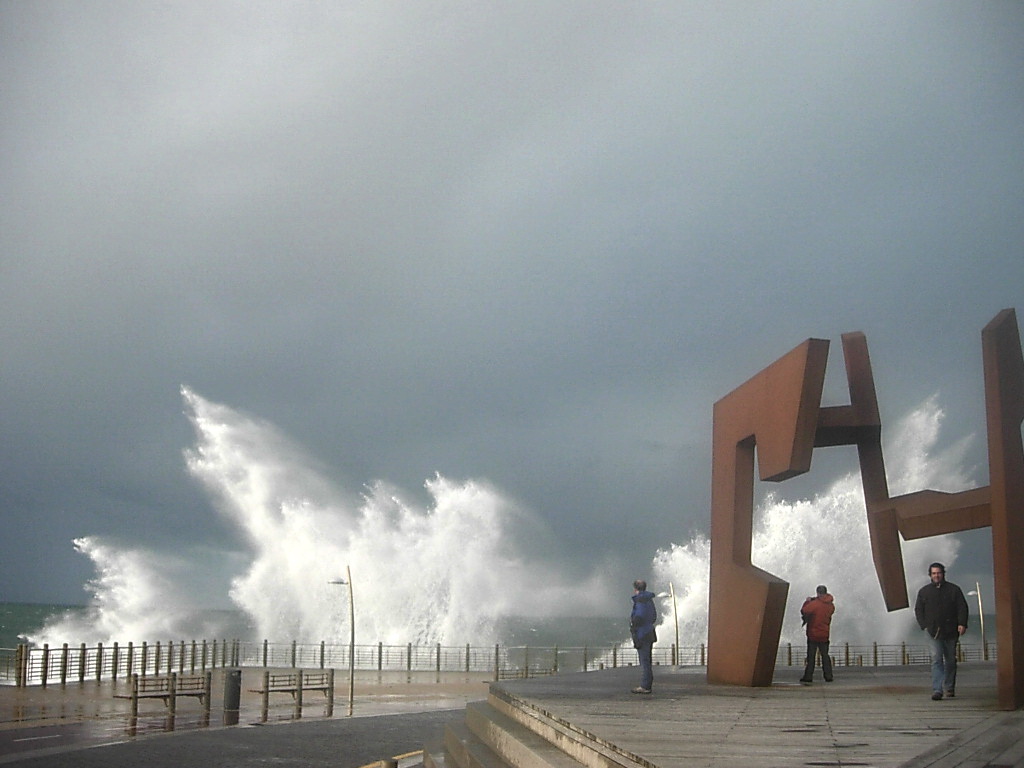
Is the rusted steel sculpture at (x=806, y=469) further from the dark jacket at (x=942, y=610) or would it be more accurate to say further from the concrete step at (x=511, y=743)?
the concrete step at (x=511, y=743)

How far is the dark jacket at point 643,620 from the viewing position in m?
11.7

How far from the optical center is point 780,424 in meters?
12.4

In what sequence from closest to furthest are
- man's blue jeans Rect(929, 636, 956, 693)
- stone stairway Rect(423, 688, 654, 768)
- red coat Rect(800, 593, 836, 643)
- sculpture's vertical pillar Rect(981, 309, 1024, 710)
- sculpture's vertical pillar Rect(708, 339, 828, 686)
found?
stone stairway Rect(423, 688, 654, 768)
sculpture's vertical pillar Rect(981, 309, 1024, 710)
man's blue jeans Rect(929, 636, 956, 693)
sculpture's vertical pillar Rect(708, 339, 828, 686)
red coat Rect(800, 593, 836, 643)

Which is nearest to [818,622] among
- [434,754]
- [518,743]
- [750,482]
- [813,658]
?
[813,658]

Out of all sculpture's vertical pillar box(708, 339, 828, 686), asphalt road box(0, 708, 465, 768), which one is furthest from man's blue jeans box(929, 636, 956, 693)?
asphalt road box(0, 708, 465, 768)

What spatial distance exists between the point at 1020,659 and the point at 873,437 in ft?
14.5

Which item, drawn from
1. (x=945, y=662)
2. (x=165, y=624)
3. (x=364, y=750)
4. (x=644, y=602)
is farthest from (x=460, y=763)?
(x=165, y=624)

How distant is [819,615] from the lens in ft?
47.3

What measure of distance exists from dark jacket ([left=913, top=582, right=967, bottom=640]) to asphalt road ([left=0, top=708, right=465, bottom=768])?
673cm

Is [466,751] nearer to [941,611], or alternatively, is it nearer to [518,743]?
[518,743]

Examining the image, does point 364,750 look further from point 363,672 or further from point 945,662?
point 363,672

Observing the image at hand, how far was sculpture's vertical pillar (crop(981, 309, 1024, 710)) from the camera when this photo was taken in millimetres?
9414

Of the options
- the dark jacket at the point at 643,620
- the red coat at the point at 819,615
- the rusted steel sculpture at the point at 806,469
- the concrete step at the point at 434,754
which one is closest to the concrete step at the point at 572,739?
the concrete step at the point at 434,754

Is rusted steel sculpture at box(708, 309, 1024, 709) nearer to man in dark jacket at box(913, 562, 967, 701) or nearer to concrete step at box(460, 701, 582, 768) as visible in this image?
man in dark jacket at box(913, 562, 967, 701)
